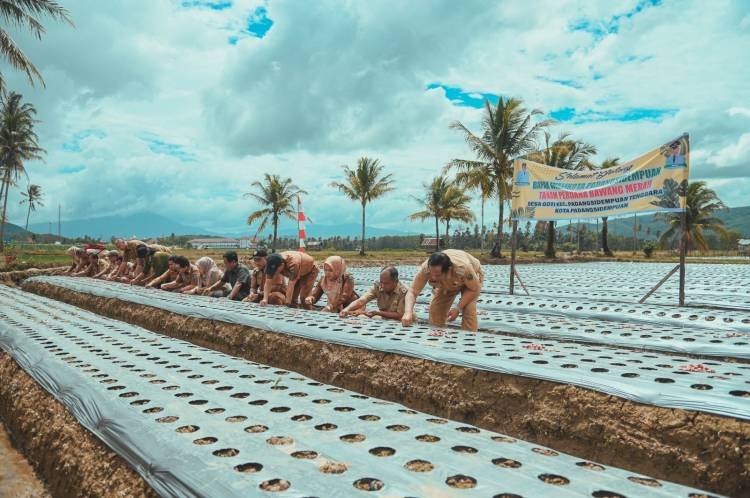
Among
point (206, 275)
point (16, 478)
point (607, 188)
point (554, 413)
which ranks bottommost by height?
point (16, 478)

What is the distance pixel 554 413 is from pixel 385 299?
3529 millimetres

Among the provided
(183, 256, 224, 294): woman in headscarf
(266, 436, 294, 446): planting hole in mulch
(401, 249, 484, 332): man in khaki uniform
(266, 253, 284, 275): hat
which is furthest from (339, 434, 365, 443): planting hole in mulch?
(183, 256, 224, 294): woman in headscarf

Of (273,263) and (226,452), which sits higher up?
(273,263)

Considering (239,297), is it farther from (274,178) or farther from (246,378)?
(274,178)

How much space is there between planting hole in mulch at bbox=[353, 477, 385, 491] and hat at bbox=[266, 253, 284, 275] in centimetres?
530

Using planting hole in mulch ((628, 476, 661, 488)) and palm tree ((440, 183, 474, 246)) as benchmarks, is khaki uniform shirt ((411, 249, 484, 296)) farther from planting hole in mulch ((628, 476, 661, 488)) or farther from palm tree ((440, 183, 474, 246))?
palm tree ((440, 183, 474, 246))

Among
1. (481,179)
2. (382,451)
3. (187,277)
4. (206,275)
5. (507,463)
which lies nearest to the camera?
(507,463)

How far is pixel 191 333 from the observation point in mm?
6762

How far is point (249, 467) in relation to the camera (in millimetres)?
2207

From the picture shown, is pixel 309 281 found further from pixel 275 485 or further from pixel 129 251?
pixel 129 251

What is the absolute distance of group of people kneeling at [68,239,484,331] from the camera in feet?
18.3

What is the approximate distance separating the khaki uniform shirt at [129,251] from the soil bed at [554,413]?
857 centimetres

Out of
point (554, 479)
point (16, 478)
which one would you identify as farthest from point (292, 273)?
point (554, 479)

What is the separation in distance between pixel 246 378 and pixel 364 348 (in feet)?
3.42
